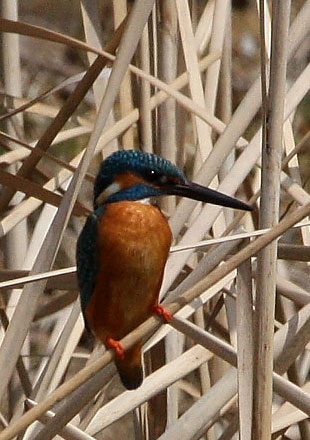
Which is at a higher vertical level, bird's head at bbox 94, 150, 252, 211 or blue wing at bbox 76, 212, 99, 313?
bird's head at bbox 94, 150, 252, 211

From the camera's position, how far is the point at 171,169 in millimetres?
1816

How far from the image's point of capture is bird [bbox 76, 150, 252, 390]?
181 cm

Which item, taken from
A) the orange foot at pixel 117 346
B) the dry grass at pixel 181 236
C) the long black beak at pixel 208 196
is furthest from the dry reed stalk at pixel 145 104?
the orange foot at pixel 117 346

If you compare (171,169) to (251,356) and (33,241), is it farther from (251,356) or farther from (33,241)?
(33,241)

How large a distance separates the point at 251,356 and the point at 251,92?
536mm

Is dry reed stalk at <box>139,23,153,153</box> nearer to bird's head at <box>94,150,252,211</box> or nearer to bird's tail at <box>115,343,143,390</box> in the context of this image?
bird's head at <box>94,150,252,211</box>

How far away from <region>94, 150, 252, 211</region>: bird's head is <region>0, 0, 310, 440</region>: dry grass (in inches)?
2.5

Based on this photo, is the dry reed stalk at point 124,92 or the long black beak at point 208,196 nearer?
the long black beak at point 208,196

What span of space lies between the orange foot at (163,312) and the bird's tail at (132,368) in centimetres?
9

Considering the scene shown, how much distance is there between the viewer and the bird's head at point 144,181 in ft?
5.84

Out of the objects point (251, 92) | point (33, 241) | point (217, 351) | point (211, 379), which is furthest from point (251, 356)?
point (33, 241)

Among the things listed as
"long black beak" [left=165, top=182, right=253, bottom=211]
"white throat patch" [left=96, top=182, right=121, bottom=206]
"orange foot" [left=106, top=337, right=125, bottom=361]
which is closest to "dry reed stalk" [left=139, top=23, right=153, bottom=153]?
"white throat patch" [left=96, top=182, right=121, bottom=206]

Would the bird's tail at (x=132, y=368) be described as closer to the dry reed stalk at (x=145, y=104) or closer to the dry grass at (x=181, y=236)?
the dry grass at (x=181, y=236)

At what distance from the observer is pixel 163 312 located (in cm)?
171
